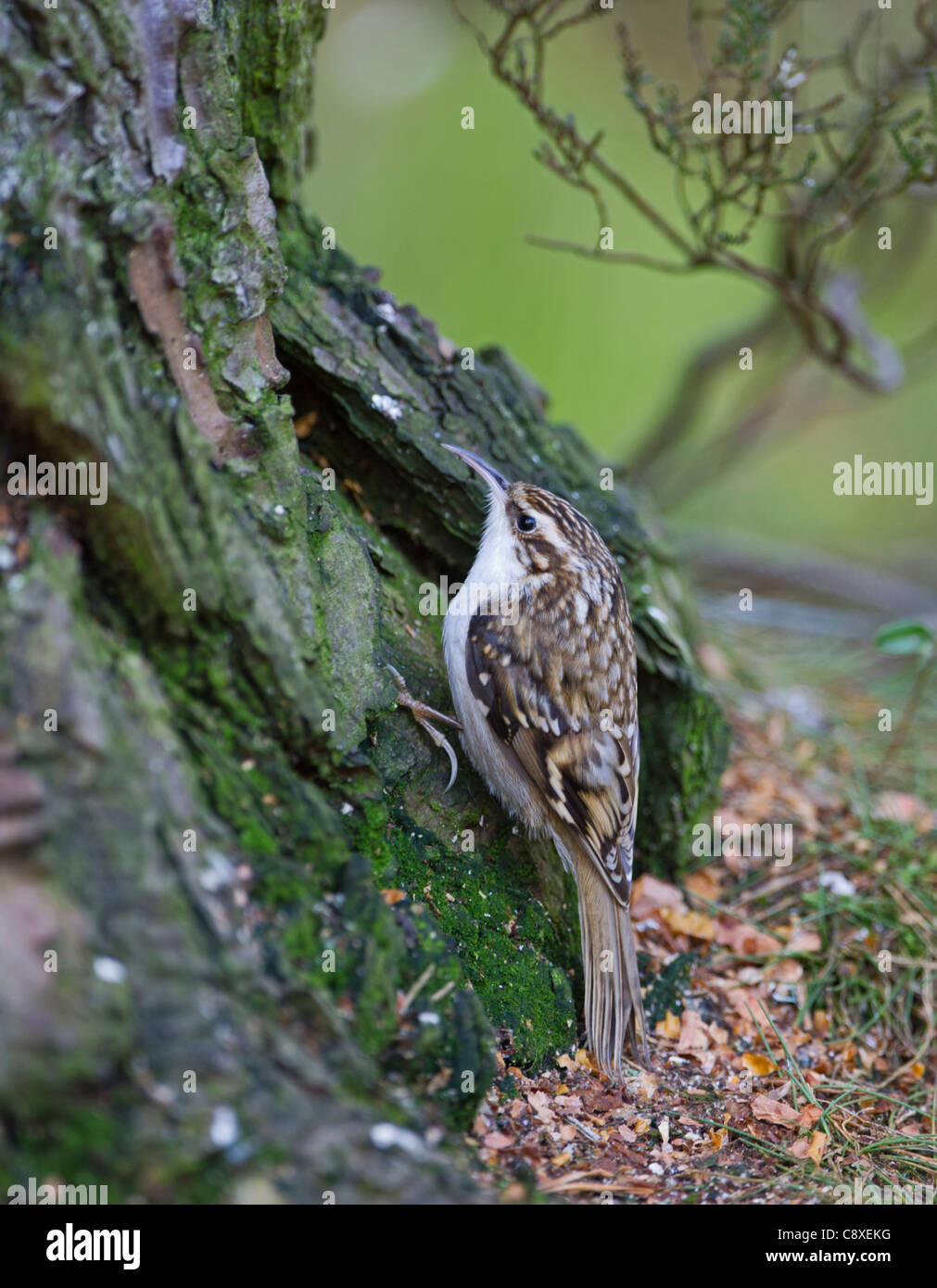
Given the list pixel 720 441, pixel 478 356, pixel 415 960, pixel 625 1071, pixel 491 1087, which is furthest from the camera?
pixel 720 441

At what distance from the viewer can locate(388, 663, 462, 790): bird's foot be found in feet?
9.07

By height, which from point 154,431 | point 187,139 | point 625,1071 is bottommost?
point 625,1071

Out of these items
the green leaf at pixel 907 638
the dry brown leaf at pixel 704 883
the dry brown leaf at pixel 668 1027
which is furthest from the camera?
the green leaf at pixel 907 638

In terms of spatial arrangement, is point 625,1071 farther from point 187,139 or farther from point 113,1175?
point 187,139

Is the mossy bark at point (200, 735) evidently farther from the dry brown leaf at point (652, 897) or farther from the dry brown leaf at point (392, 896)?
the dry brown leaf at point (652, 897)

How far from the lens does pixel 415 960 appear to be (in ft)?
6.91

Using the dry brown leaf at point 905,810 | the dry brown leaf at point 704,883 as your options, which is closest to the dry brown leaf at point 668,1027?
the dry brown leaf at point 704,883

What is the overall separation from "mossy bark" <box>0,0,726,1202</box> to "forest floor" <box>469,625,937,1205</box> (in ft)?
0.82

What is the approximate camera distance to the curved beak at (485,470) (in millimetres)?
3035

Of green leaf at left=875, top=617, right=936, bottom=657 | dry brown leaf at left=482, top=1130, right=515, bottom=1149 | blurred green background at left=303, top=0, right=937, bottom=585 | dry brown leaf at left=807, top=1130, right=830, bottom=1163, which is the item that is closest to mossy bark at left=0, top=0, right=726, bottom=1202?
dry brown leaf at left=482, top=1130, right=515, bottom=1149

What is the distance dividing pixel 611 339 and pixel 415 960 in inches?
234

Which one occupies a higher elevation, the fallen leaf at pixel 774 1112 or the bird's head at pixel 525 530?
the bird's head at pixel 525 530

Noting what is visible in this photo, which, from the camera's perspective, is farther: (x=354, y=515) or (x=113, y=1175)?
(x=354, y=515)

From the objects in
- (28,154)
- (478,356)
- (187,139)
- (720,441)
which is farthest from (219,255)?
(720,441)
